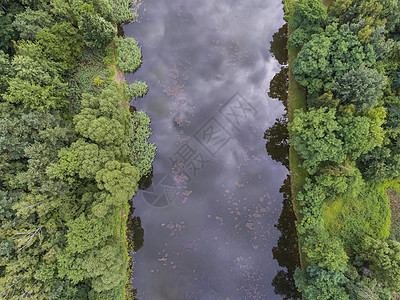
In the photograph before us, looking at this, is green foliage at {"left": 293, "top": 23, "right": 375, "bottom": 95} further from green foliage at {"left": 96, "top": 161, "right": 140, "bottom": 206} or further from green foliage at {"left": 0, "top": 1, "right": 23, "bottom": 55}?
green foliage at {"left": 0, "top": 1, "right": 23, "bottom": 55}

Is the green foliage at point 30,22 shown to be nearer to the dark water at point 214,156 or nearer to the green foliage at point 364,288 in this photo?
the dark water at point 214,156

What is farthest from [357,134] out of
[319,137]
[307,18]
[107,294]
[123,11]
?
[123,11]

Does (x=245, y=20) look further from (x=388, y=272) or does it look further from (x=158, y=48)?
(x=388, y=272)

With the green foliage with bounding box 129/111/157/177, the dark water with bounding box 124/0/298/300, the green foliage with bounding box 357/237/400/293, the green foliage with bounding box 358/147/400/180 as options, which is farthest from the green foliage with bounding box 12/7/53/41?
the green foliage with bounding box 357/237/400/293

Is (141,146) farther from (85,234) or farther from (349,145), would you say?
(349,145)

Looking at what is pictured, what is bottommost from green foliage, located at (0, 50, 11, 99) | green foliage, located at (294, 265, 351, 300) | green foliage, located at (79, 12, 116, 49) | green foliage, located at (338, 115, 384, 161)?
green foliage, located at (294, 265, 351, 300)

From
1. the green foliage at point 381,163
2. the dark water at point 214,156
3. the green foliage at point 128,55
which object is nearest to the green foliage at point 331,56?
the dark water at point 214,156
